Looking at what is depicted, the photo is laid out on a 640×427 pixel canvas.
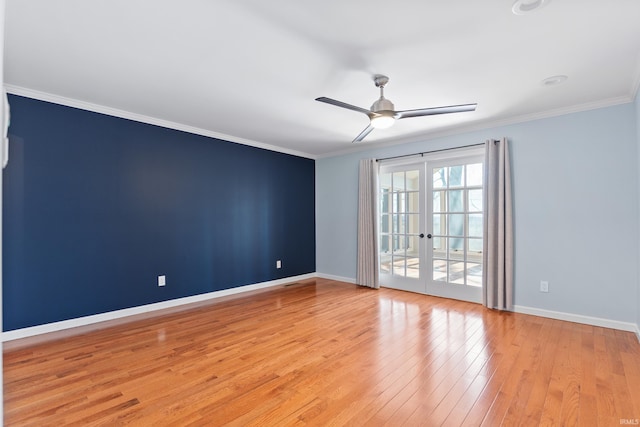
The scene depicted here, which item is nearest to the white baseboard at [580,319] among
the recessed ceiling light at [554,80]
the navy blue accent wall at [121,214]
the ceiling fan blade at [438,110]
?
the recessed ceiling light at [554,80]

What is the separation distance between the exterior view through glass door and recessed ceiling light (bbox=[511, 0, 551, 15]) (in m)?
2.69

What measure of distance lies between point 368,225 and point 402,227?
0.57 metres

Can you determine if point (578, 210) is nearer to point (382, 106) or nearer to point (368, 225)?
point (382, 106)

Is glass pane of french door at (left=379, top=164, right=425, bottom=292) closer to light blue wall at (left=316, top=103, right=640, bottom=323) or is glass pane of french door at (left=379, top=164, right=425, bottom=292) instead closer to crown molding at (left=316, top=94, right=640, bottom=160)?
crown molding at (left=316, top=94, right=640, bottom=160)

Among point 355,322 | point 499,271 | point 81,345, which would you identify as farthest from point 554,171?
point 81,345

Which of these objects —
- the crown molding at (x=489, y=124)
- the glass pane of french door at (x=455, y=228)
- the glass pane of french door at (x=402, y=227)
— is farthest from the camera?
the glass pane of french door at (x=402, y=227)

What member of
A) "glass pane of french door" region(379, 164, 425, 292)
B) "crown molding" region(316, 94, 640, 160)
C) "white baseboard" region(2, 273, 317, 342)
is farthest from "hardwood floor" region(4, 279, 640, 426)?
"crown molding" region(316, 94, 640, 160)

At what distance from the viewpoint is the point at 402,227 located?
5.50 metres

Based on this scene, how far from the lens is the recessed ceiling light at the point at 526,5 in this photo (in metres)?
2.07

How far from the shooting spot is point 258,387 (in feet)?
8.05

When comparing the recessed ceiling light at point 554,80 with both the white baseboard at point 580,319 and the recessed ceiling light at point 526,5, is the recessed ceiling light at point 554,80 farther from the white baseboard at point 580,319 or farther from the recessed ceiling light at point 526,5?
the white baseboard at point 580,319

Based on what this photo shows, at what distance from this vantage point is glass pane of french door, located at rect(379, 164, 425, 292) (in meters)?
5.27

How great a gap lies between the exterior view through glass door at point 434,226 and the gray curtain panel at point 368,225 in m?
0.18

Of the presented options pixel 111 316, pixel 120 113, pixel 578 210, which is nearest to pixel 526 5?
pixel 578 210
